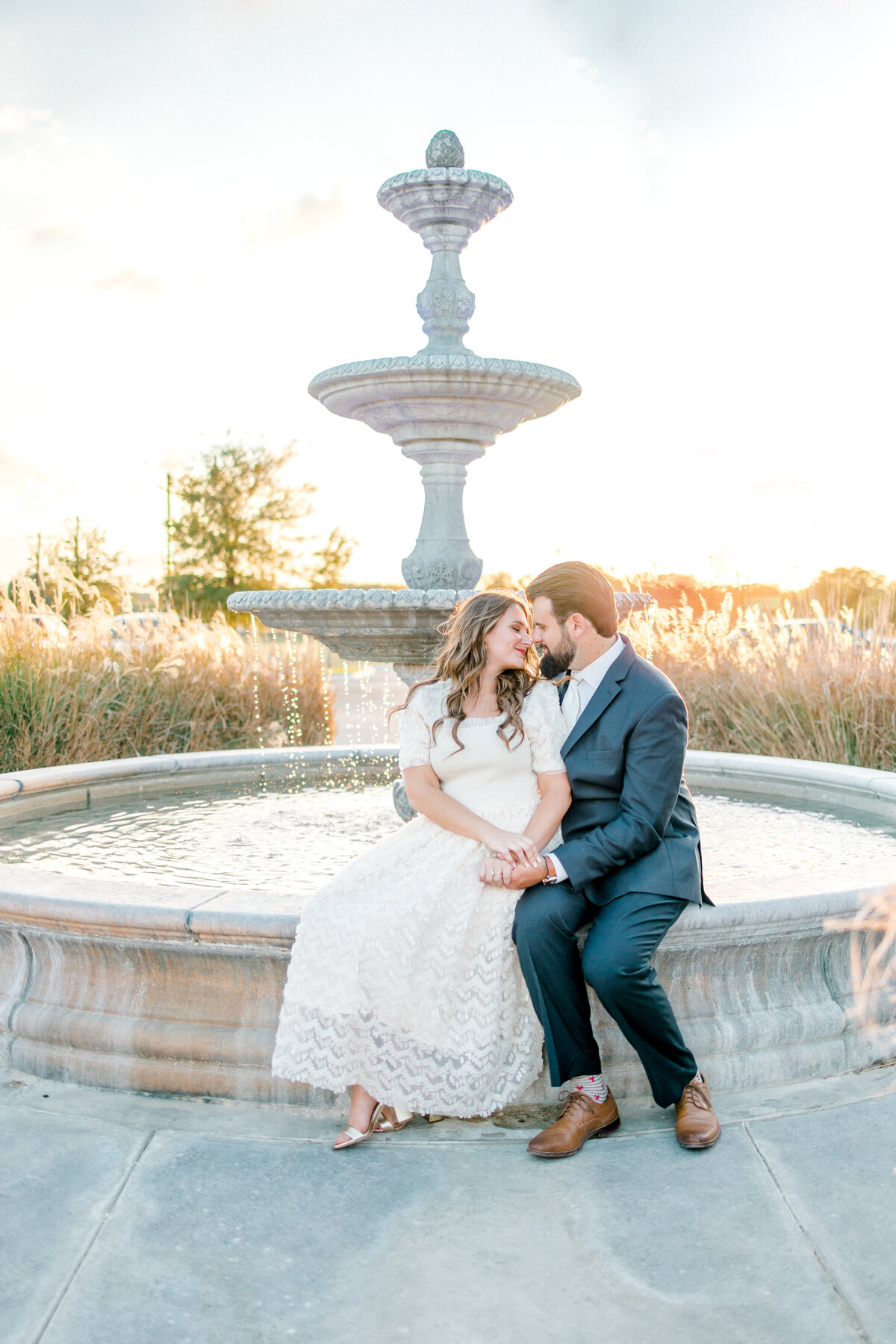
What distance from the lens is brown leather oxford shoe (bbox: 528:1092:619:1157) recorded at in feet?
9.52

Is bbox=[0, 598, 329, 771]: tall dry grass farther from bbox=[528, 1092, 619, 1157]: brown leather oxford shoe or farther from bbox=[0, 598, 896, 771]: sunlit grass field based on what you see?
bbox=[528, 1092, 619, 1157]: brown leather oxford shoe

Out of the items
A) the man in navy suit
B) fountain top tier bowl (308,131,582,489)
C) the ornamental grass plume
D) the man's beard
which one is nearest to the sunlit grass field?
fountain top tier bowl (308,131,582,489)

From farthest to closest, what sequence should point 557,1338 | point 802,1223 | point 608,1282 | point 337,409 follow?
point 337,409 → point 802,1223 → point 608,1282 → point 557,1338

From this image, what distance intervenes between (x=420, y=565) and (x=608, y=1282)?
425cm

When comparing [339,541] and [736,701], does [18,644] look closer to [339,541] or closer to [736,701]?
[736,701]

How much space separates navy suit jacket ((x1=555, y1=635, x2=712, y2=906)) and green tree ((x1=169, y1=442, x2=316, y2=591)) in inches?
1162

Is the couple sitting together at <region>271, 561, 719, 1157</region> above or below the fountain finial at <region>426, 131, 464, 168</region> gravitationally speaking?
below

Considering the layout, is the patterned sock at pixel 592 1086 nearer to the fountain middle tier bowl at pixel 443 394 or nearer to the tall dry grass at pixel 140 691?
the fountain middle tier bowl at pixel 443 394

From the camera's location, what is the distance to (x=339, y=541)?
33.5 metres

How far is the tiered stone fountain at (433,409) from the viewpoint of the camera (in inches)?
205

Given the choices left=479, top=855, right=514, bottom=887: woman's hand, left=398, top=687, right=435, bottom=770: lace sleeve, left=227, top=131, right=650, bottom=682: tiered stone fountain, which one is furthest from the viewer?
left=227, top=131, right=650, bottom=682: tiered stone fountain

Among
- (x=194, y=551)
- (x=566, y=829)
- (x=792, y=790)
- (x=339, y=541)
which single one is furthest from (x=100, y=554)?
(x=566, y=829)

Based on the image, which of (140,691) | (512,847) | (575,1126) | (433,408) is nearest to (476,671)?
(512,847)

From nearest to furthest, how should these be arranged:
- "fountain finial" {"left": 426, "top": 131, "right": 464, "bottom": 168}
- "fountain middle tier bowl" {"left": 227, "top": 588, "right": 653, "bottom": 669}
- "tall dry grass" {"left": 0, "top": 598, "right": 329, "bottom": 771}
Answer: "fountain middle tier bowl" {"left": 227, "top": 588, "right": 653, "bottom": 669}
"fountain finial" {"left": 426, "top": 131, "right": 464, "bottom": 168}
"tall dry grass" {"left": 0, "top": 598, "right": 329, "bottom": 771}
